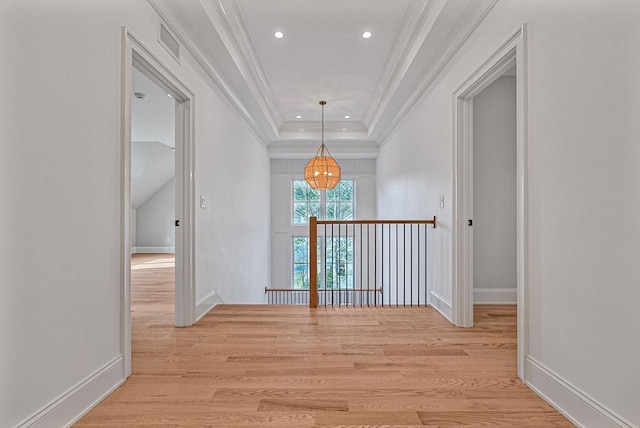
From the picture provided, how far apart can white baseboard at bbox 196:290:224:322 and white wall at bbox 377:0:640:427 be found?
266cm

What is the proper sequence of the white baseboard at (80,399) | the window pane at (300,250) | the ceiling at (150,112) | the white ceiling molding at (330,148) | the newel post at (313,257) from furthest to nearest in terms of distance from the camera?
the window pane at (300,250), the white ceiling molding at (330,148), the ceiling at (150,112), the newel post at (313,257), the white baseboard at (80,399)

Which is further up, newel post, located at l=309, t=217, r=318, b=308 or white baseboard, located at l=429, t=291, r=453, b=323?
newel post, located at l=309, t=217, r=318, b=308

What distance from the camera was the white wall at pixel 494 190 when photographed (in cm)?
391

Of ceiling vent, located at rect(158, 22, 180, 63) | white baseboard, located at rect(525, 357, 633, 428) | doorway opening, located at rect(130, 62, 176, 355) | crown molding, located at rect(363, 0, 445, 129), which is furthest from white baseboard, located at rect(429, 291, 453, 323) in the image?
ceiling vent, located at rect(158, 22, 180, 63)

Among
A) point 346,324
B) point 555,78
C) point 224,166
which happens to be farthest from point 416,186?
point 555,78

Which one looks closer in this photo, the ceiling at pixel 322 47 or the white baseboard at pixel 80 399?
the white baseboard at pixel 80 399

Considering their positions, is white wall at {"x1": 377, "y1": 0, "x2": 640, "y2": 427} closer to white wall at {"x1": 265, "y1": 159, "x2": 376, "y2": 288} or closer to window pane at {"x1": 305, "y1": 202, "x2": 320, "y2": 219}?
white wall at {"x1": 265, "y1": 159, "x2": 376, "y2": 288}

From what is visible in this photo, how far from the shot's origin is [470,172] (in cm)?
307

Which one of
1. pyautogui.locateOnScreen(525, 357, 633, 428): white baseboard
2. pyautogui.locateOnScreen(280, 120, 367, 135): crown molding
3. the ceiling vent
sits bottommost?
pyautogui.locateOnScreen(525, 357, 633, 428): white baseboard

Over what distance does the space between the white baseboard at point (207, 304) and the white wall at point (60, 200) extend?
1230mm

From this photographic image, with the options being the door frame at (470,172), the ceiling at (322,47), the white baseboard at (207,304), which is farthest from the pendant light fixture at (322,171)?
the door frame at (470,172)

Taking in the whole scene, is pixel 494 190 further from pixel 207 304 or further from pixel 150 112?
pixel 150 112

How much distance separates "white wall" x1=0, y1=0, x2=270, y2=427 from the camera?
1366 mm

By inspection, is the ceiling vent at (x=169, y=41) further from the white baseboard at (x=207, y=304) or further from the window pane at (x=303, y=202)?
the window pane at (x=303, y=202)
